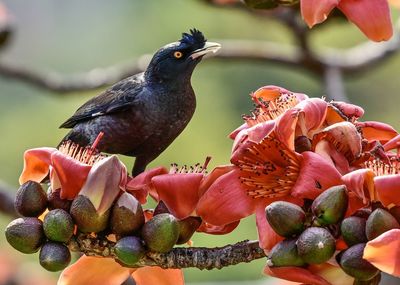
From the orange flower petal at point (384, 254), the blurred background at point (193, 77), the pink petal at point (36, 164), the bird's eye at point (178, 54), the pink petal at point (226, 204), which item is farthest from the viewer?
the blurred background at point (193, 77)

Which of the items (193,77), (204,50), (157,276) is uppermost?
(204,50)

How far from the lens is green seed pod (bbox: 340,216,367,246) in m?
1.21

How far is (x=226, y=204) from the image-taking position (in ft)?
4.45

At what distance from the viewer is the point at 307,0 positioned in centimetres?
131

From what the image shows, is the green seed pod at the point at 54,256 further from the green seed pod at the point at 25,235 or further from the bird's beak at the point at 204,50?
the bird's beak at the point at 204,50

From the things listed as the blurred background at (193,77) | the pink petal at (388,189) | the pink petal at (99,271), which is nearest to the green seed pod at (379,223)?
the pink petal at (388,189)

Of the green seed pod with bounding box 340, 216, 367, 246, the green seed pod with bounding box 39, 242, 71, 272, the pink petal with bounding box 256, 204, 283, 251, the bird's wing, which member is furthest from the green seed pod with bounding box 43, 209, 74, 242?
the bird's wing

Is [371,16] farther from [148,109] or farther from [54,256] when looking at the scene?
[148,109]

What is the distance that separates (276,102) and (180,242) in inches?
8.8

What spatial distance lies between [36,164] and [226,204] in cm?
29

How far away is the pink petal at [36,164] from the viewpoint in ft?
4.81

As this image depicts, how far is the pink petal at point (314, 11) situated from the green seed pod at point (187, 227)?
307mm

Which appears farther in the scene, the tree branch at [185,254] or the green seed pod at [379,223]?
the tree branch at [185,254]

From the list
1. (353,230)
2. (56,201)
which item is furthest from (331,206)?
(56,201)
